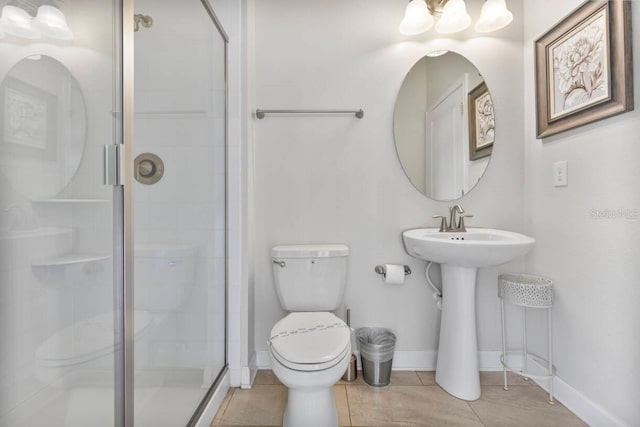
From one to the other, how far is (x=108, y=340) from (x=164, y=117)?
2.32 ft

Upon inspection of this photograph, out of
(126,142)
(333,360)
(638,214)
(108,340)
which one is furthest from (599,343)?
(126,142)

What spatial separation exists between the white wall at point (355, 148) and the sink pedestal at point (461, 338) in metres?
0.22

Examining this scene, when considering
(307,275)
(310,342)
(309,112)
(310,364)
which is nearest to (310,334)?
(310,342)

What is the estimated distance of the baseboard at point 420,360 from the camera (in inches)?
72.7

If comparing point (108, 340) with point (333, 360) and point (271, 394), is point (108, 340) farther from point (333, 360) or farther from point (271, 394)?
point (271, 394)

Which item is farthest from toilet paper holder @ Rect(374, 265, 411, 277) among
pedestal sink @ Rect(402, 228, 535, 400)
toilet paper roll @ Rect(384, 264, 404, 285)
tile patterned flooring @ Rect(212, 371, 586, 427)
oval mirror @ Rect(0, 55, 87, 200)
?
oval mirror @ Rect(0, 55, 87, 200)

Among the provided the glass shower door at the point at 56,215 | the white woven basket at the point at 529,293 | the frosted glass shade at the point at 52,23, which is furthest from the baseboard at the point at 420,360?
the frosted glass shade at the point at 52,23

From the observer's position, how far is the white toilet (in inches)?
46.6

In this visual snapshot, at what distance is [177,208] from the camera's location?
1.19 m

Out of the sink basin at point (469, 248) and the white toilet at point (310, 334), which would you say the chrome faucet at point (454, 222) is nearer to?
the sink basin at point (469, 248)

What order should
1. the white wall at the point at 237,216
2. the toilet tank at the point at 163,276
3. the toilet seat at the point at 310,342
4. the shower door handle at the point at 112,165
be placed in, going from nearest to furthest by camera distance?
the shower door handle at the point at 112,165
the toilet tank at the point at 163,276
the toilet seat at the point at 310,342
the white wall at the point at 237,216

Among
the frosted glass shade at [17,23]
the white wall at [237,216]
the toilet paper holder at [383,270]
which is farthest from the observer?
the toilet paper holder at [383,270]

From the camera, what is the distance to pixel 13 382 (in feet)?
1.94

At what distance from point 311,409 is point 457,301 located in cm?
87
